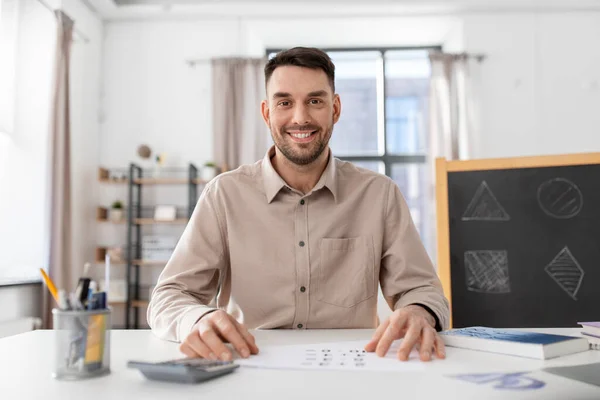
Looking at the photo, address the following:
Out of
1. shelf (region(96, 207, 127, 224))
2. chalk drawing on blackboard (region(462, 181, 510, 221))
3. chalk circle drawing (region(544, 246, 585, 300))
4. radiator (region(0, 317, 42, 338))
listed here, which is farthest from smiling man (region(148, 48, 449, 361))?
shelf (region(96, 207, 127, 224))

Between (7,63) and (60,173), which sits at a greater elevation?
(7,63)

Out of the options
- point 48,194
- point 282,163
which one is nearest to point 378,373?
point 282,163

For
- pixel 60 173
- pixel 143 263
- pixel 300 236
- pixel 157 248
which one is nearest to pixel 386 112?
pixel 157 248

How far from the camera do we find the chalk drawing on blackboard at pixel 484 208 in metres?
2.27

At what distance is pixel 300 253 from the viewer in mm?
1477

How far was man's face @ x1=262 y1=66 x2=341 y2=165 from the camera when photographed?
1516 mm

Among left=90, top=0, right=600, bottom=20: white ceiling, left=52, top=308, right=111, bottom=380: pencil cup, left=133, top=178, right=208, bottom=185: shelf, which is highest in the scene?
left=90, top=0, right=600, bottom=20: white ceiling

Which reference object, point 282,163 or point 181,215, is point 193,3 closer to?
point 181,215

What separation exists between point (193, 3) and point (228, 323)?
13.9 ft

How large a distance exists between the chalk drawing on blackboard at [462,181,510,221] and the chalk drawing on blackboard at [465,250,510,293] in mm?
145

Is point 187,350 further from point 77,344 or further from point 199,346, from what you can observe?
point 77,344

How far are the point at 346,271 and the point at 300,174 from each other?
1.05 ft

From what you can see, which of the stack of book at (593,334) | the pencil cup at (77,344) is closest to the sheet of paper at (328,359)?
the pencil cup at (77,344)

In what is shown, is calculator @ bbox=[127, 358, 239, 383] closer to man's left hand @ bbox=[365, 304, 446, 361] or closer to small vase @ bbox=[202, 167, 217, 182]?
man's left hand @ bbox=[365, 304, 446, 361]
